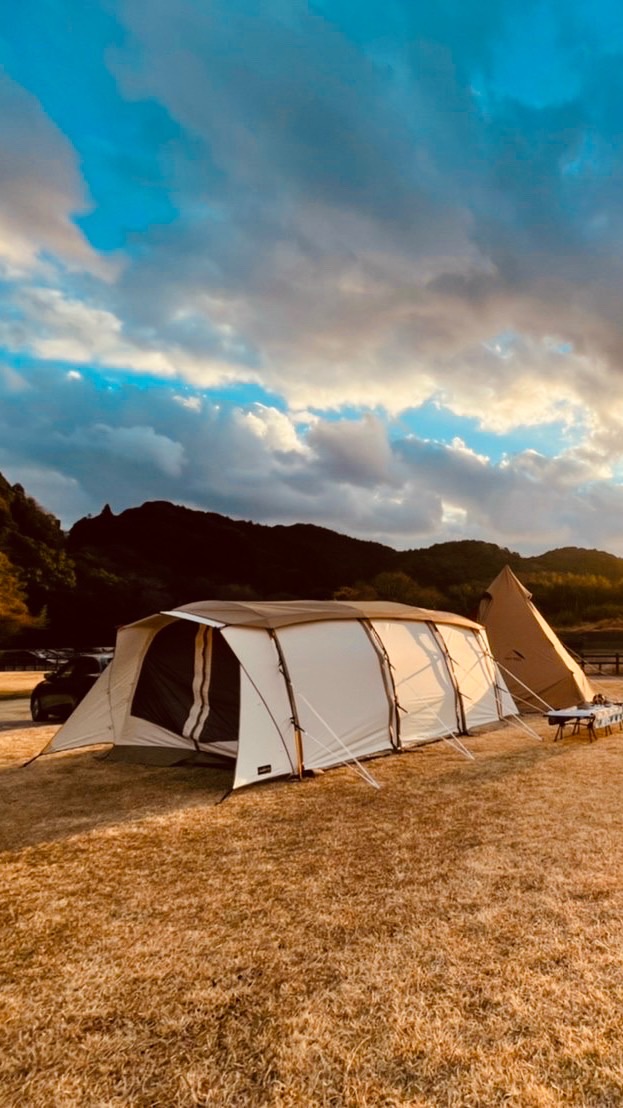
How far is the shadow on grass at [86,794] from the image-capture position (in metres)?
6.12

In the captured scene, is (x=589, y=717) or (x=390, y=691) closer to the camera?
(x=390, y=691)

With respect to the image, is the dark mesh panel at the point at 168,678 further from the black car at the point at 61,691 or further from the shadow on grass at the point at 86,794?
the black car at the point at 61,691

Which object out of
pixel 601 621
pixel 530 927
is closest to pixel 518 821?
pixel 530 927

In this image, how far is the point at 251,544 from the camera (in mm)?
78000

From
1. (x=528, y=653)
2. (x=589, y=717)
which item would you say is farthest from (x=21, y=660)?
(x=589, y=717)

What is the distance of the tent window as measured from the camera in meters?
9.14

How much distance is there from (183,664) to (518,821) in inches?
212

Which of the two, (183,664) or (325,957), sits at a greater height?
(183,664)

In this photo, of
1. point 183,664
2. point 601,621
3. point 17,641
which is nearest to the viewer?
point 183,664

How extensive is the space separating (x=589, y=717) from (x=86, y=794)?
25.2ft

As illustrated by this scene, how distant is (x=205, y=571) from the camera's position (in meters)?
72.1

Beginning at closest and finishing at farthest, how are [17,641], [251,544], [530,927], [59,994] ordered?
[59,994]
[530,927]
[17,641]
[251,544]

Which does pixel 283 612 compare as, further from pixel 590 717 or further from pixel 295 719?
pixel 590 717

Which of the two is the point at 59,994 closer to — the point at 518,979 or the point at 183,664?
the point at 518,979
